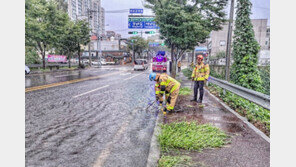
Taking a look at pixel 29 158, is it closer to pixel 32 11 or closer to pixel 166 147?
pixel 166 147

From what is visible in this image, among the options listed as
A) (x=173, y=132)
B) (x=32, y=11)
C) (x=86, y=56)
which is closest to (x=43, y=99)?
(x=173, y=132)

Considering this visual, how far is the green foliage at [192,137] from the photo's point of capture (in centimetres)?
348

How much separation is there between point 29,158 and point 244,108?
600cm

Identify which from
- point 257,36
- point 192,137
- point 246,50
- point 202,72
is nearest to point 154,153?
point 192,137

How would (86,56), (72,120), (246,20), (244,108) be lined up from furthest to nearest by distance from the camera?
1. (86,56)
2. (246,20)
3. (244,108)
4. (72,120)

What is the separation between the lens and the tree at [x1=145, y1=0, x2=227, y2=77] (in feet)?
33.3

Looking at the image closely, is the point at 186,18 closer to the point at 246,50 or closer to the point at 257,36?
the point at 246,50

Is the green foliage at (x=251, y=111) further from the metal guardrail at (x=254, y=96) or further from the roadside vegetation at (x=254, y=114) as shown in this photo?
the metal guardrail at (x=254, y=96)

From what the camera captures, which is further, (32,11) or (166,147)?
(32,11)

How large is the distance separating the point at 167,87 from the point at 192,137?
2.09 meters

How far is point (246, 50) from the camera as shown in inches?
418

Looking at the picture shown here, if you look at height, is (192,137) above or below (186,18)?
below

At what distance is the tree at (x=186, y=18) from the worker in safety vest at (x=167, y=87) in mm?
5444

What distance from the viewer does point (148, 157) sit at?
3062 millimetres
